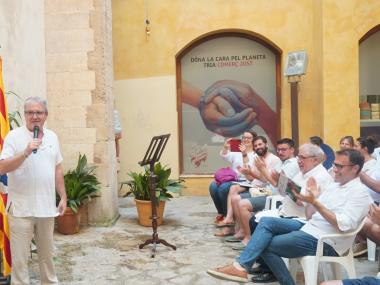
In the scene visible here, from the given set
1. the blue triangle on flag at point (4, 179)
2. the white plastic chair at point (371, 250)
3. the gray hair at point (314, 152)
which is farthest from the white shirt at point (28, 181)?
the white plastic chair at point (371, 250)

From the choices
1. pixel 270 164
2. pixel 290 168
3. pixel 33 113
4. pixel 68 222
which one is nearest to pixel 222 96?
pixel 270 164

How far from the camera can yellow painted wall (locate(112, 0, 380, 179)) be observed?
842 centimetres

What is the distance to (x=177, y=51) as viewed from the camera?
900 cm

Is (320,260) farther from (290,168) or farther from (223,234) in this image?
(223,234)

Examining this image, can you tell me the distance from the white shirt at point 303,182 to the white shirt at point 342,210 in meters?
0.29

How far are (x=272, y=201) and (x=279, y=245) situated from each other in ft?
4.72

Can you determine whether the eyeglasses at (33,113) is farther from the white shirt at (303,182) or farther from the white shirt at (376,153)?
the white shirt at (376,153)

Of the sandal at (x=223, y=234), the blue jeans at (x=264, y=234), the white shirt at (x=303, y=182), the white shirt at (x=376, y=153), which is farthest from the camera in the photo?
the sandal at (x=223, y=234)

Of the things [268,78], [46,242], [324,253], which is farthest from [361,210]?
→ [268,78]

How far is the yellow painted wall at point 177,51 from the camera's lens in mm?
8422

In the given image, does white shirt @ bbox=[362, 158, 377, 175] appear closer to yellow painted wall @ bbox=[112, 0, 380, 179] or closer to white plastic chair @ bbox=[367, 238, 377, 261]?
white plastic chair @ bbox=[367, 238, 377, 261]

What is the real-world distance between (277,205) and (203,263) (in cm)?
103

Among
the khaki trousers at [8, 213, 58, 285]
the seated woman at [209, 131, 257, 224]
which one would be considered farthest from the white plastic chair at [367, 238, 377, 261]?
the khaki trousers at [8, 213, 58, 285]

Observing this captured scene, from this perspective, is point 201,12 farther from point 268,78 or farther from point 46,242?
point 46,242
